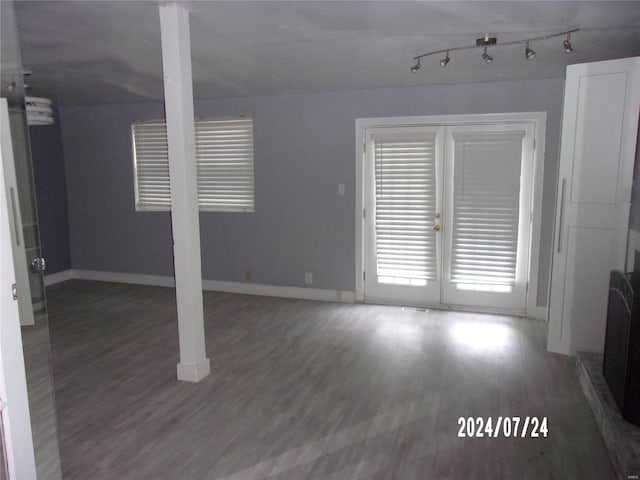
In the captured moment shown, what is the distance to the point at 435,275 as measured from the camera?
487 cm

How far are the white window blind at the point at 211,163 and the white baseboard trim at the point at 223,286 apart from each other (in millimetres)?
906

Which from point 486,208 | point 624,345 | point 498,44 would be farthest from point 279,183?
point 624,345

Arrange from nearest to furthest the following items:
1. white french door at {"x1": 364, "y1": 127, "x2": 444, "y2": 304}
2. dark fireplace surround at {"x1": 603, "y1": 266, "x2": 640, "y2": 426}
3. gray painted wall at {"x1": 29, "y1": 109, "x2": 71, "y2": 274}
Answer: dark fireplace surround at {"x1": 603, "y1": 266, "x2": 640, "y2": 426}, white french door at {"x1": 364, "y1": 127, "x2": 444, "y2": 304}, gray painted wall at {"x1": 29, "y1": 109, "x2": 71, "y2": 274}

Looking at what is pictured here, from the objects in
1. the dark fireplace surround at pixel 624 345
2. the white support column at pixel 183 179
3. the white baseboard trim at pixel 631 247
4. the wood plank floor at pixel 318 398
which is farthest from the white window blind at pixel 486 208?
the white support column at pixel 183 179

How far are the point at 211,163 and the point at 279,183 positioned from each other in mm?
930

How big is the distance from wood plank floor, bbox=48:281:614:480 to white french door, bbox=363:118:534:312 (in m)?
0.35

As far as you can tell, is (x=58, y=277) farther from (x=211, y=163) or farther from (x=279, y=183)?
(x=279, y=183)

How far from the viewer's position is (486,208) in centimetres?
460

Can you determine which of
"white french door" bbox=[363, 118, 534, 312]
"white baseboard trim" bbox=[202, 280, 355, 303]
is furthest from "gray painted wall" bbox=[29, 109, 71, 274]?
"white french door" bbox=[363, 118, 534, 312]

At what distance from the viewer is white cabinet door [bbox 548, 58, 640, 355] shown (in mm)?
3240
